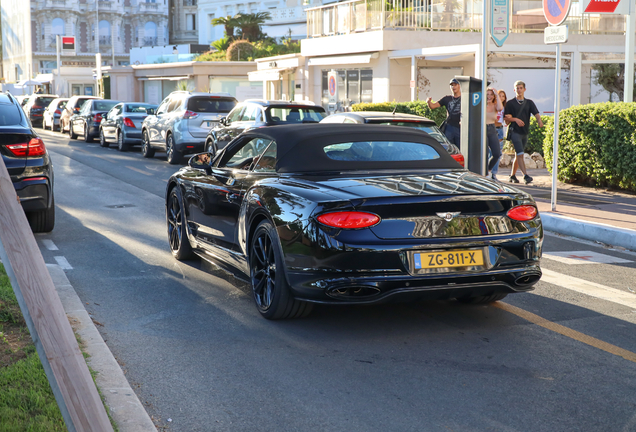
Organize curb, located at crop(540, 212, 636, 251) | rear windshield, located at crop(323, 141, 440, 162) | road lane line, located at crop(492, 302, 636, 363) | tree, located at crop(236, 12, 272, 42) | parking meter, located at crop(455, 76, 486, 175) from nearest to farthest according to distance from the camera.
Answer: road lane line, located at crop(492, 302, 636, 363), rear windshield, located at crop(323, 141, 440, 162), curb, located at crop(540, 212, 636, 251), parking meter, located at crop(455, 76, 486, 175), tree, located at crop(236, 12, 272, 42)

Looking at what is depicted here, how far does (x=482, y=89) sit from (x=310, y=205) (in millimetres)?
8990

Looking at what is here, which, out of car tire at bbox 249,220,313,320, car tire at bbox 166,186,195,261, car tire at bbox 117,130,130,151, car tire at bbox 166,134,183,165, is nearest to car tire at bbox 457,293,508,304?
car tire at bbox 249,220,313,320

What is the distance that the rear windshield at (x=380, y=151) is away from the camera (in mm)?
6242

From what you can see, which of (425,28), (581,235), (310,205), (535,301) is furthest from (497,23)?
(425,28)

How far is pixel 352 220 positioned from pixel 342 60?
27.7 metres

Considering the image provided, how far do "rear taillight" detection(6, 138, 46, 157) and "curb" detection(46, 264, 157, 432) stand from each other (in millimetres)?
3460

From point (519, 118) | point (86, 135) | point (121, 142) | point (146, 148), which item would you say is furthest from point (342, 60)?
point (519, 118)

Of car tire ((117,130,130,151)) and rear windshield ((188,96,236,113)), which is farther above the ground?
rear windshield ((188,96,236,113))

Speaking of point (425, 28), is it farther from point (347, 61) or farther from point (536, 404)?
point (536, 404)

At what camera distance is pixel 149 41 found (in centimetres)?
10506

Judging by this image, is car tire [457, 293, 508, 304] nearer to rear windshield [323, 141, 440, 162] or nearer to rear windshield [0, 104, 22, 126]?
rear windshield [323, 141, 440, 162]

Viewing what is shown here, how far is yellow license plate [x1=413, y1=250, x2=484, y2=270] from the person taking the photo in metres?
5.20

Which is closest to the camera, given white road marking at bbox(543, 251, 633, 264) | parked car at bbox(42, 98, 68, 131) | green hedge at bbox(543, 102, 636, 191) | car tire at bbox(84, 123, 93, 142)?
white road marking at bbox(543, 251, 633, 264)

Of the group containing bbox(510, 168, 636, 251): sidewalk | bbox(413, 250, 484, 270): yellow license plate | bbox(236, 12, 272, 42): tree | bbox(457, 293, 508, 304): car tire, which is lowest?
bbox(457, 293, 508, 304): car tire
